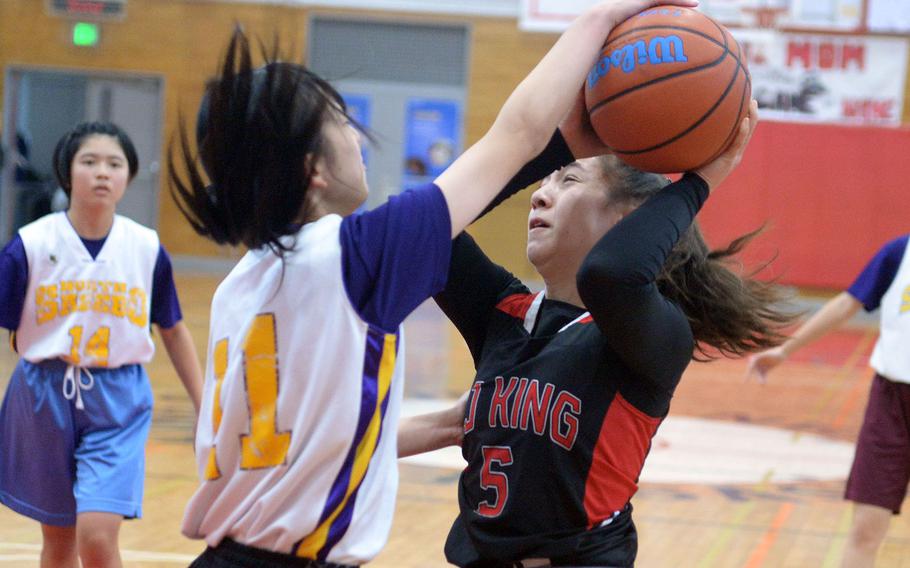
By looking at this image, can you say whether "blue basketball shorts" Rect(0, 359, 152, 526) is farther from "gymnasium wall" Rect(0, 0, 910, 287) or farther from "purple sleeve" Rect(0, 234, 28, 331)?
"gymnasium wall" Rect(0, 0, 910, 287)

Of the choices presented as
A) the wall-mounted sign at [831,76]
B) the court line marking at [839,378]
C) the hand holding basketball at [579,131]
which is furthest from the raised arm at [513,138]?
the wall-mounted sign at [831,76]

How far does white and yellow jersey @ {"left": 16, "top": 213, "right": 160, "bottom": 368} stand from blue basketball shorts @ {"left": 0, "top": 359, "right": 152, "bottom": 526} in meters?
0.06

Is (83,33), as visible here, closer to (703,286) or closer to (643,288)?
(703,286)

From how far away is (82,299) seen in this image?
3725 mm

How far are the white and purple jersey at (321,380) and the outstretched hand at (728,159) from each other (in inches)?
24.6

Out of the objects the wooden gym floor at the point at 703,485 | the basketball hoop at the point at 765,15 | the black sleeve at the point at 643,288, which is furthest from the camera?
the basketball hoop at the point at 765,15

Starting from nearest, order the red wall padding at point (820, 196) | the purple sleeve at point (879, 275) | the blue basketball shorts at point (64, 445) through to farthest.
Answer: the blue basketball shorts at point (64, 445)
the purple sleeve at point (879, 275)
the red wall padding at point (820, 196)

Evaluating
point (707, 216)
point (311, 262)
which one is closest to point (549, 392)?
point (311, 262)

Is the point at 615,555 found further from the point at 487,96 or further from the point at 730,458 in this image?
the point at 487,96

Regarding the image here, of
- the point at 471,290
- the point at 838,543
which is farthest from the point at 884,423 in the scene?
the point at 471,290

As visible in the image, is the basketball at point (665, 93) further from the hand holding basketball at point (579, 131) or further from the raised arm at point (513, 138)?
the raised arm at point (513, 138)

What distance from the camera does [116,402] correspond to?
3711 millimetres

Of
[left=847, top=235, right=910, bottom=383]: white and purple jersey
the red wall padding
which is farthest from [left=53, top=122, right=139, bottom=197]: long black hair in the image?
the red wall padding

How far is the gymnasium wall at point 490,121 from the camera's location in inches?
580
